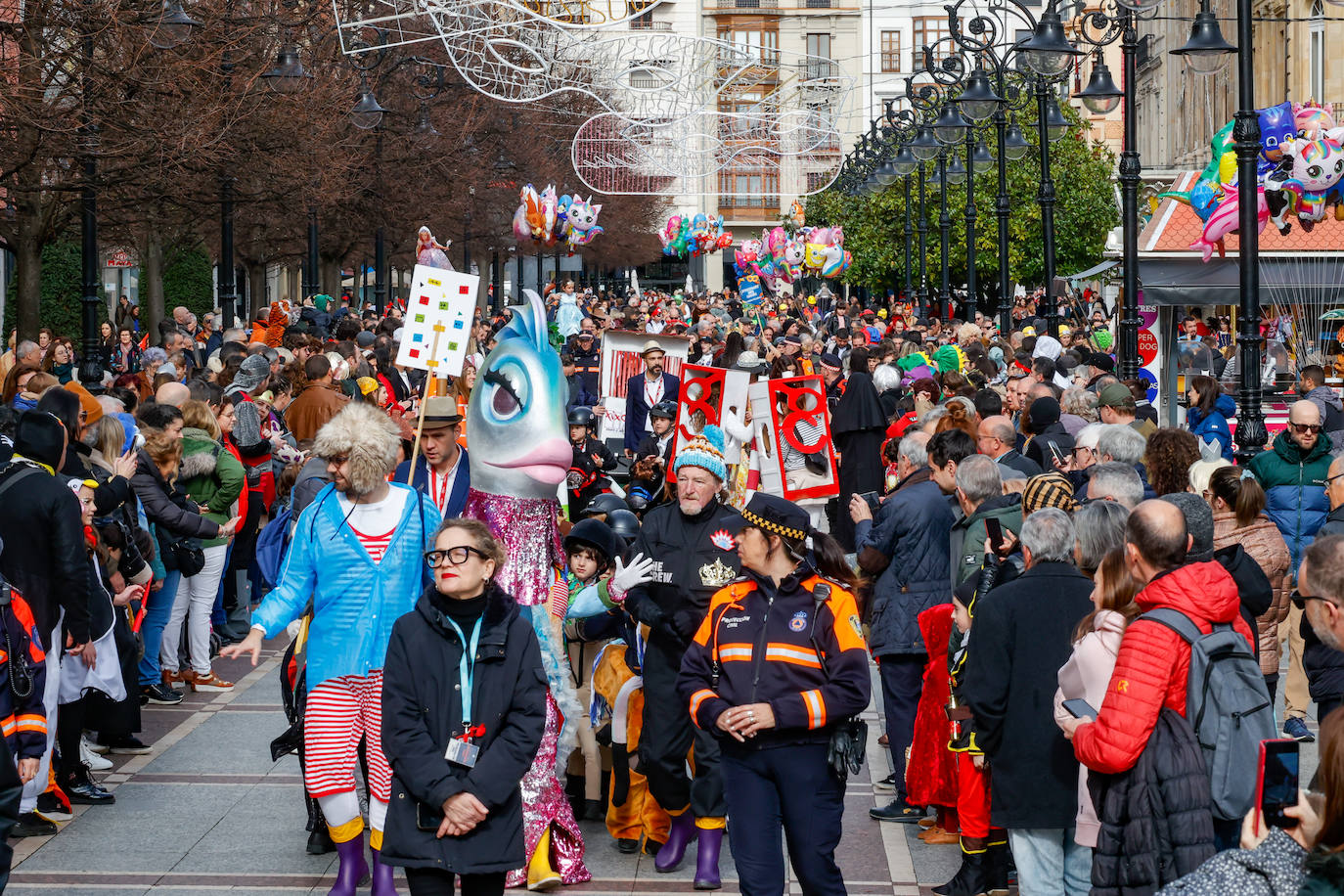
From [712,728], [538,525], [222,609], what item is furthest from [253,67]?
[712,728]

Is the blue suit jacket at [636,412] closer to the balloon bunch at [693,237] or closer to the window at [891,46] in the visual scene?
the balloon bunch at [693,237]

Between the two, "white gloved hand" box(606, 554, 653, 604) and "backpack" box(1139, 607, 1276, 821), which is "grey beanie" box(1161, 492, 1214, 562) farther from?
"white gloved hand" box(606, 554, 653, 604)

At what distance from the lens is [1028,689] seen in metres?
6.21

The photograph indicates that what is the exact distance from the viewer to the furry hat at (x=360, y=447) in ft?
22.7

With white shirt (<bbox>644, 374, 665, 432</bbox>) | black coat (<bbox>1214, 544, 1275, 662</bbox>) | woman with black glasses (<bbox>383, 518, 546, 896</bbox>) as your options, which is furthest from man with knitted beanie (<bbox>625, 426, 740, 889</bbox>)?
white shirt (<bbox>644, 374, 665, 432</bbox>)

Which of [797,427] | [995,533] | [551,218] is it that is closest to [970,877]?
[995,533]

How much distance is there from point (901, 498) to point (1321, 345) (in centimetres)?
2059

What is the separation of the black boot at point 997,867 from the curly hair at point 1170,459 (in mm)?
1841

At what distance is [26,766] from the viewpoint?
617 centimetres

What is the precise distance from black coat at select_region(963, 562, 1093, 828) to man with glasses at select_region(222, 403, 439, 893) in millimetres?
2223

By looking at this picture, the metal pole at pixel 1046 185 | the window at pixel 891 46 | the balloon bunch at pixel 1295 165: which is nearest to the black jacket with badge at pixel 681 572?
the balloon bunch at pixel 1295 165

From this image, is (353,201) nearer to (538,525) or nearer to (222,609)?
(222,609)

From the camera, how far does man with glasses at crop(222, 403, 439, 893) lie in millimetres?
6895

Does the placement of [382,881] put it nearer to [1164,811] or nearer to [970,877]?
[970,877]
